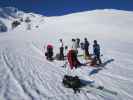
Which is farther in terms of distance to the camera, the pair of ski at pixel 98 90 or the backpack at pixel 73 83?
the backpack at pixel 73 83

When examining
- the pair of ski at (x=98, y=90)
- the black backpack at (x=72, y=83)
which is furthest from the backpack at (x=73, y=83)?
the pair of ski at (x=98, y=90)

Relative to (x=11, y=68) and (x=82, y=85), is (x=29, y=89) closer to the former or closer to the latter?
(x=82, y=85)

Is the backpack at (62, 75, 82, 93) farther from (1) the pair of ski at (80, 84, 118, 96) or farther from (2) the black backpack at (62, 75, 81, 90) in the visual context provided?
(1) the pair of ski at (80, 84, 118, 96)

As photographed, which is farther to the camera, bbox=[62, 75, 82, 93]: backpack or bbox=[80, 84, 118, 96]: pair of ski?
bbox=[62, 75, 82, 93]: backpack

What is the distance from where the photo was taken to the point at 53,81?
1228 cm

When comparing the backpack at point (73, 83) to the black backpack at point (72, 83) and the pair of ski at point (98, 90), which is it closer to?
the black backpack at point (72, 83)

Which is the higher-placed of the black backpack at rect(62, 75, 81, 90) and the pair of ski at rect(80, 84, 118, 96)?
the black backpack at rect(62, 75, 81, 90)

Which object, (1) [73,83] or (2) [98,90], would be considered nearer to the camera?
(2) [98,90]

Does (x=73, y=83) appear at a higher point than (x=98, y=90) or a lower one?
higher

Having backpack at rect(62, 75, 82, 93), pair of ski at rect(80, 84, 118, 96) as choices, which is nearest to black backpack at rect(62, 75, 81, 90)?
backpack at rect(62, 75, 82, 93)

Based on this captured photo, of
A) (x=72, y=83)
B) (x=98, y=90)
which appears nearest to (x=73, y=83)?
(x=72, y=83)

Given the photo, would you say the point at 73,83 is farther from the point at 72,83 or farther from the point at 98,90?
the point at 98,90

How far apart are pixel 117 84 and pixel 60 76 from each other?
137 inches

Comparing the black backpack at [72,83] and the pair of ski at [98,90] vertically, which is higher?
the black backpack at [72,83]
